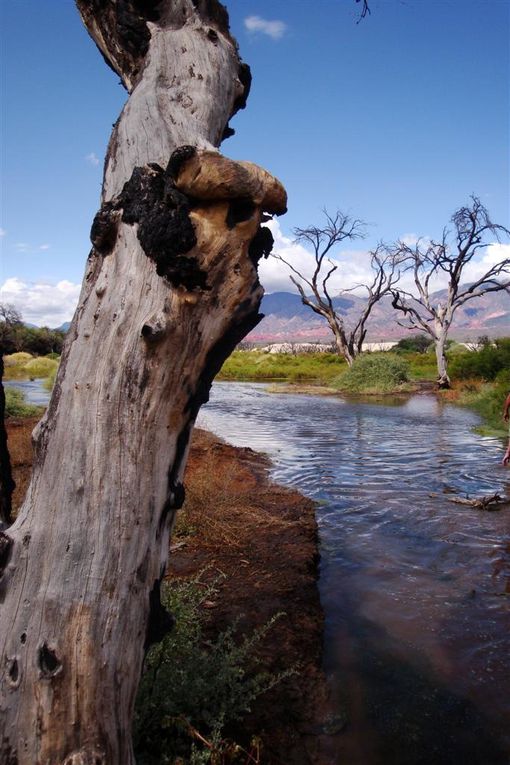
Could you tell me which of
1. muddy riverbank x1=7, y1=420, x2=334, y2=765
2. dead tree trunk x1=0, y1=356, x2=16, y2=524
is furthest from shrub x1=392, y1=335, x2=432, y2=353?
dead tree trunk x1=0, y1=356, x2=16, y2=524

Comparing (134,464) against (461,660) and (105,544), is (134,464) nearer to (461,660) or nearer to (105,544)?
(105,544)

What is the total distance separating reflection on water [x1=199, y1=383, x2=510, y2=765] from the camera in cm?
299

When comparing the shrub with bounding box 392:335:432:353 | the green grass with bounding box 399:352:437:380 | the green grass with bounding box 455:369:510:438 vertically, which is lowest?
the green grass with bounding box 455:369:510:438

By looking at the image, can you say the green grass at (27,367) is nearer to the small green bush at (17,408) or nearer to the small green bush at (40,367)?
the small green bush at (40,367)

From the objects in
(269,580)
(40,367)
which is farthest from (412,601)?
(40,367)

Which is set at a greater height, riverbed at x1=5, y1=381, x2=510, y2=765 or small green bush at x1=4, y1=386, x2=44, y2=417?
small green bush at x1=4, y1=386, x2=44, y2=417

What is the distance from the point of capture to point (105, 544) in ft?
5.96

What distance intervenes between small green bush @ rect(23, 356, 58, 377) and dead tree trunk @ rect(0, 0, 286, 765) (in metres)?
38.6

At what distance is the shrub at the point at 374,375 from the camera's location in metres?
27.6

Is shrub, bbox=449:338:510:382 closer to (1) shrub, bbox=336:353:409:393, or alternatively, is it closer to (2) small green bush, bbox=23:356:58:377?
(1) shrub, bbox=336:353:409:393

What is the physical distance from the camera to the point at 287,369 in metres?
41.1

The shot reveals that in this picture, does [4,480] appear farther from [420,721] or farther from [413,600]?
[413,600]

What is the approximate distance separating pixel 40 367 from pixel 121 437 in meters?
41.8

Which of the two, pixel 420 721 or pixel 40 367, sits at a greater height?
pixel 40 367
